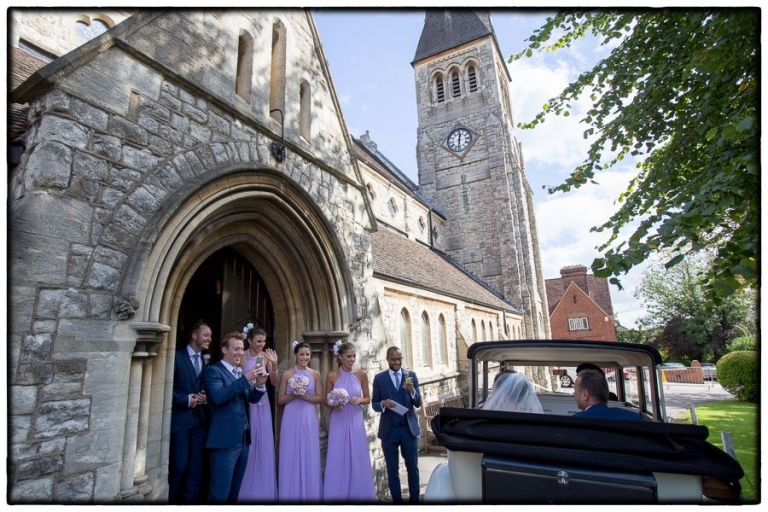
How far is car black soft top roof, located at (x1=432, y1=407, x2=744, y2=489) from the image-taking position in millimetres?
2193

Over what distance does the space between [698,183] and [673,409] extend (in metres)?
13.9

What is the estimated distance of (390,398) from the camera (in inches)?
202

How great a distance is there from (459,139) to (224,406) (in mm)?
26980

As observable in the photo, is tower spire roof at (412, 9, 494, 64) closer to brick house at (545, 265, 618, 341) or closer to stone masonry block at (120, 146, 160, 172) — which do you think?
brick house at (545, 265, 618, 341)

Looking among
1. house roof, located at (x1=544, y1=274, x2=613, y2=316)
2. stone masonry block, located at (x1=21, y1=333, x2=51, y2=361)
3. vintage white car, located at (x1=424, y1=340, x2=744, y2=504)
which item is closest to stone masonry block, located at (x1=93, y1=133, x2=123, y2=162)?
stone masonry block, located at (x1=21, y1=333, x2=51, y2=361)

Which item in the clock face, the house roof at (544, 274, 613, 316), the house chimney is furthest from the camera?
the house roof at (544, 274, 613, 316)

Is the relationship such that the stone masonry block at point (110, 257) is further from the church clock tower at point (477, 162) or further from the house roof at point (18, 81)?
the church clock tower at point (477, 162)

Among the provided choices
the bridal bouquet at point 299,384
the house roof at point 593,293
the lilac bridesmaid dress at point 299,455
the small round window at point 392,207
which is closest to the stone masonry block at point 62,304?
the bridal bouquet at point 299,384

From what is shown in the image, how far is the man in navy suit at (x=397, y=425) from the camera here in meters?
4.98

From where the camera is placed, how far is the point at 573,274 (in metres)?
39.9

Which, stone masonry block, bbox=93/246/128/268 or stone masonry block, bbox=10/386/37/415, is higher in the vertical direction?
stone masonry block, bbox=93/246/128/268

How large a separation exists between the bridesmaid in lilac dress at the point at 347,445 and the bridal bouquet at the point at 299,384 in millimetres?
378

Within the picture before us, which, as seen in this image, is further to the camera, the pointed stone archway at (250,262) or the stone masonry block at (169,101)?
the stone masonry block at (169,101)

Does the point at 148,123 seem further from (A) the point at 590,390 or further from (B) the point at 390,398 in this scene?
(A) the point at 590,390
